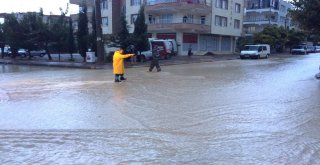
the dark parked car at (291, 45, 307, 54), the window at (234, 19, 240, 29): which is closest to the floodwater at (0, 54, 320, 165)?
the window at (234, 19, 240, 29)

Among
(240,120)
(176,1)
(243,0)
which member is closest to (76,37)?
(176,1)

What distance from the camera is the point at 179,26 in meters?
44.5

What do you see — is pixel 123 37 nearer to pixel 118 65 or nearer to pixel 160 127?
pixel 118 65

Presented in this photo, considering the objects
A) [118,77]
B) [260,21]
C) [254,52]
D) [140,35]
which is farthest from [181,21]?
[260,21]

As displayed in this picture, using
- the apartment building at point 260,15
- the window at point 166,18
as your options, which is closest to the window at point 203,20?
the window at point 166,18

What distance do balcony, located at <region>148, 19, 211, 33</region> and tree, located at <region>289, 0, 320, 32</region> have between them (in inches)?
1030

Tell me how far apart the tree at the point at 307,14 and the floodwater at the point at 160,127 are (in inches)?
229

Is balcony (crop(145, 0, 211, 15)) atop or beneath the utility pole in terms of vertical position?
atop

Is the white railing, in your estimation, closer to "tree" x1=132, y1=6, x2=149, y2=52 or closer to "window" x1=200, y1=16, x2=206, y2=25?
"window" x1=200, y1=16, x2=206, y2=25

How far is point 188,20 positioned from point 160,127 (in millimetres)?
40539

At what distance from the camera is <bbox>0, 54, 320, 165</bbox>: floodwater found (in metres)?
5.93

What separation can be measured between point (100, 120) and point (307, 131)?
4.51 m

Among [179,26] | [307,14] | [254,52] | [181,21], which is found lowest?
[254,52]

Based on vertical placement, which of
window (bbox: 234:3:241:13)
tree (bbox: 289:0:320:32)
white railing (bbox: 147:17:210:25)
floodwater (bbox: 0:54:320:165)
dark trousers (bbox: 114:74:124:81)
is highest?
window (bbox: 234:3:241:13)
